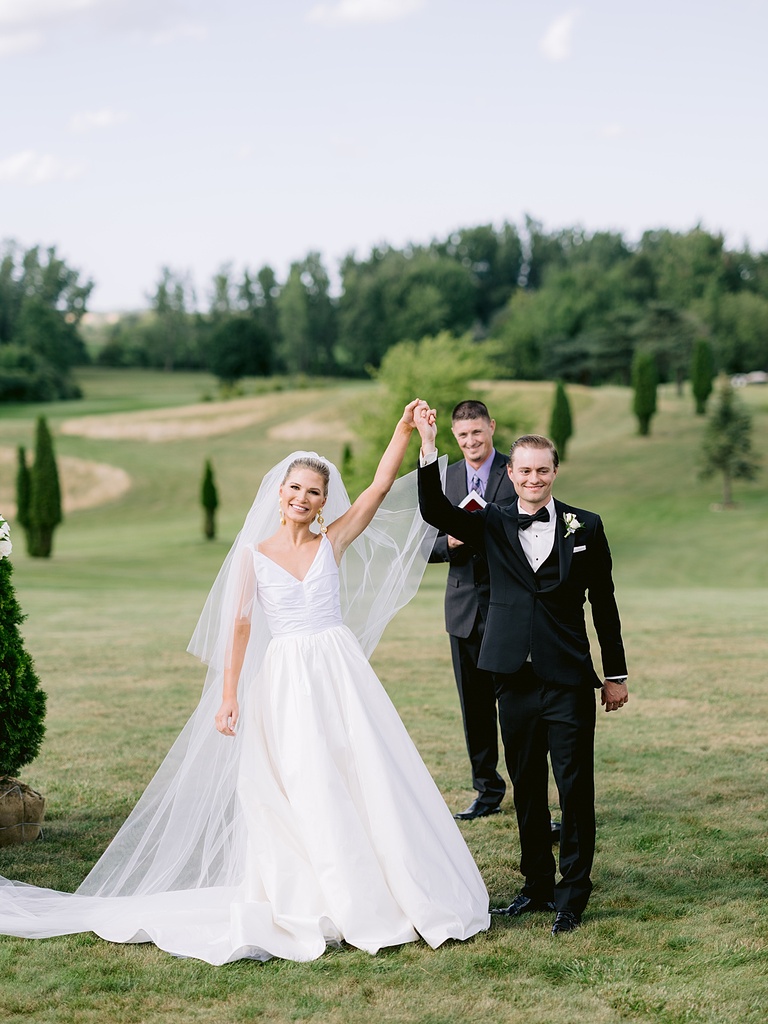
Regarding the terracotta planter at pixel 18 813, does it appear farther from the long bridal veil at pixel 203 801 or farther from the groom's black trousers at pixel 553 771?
the groom's black trousers at pixel 553 771

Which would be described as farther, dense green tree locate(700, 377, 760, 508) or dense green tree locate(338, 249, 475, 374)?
dense green tree locate(338, 249, 475, 374)

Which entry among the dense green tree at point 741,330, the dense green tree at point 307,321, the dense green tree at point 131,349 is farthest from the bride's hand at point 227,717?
the dense green tree at point 131,349

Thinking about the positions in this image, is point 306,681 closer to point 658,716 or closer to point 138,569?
point 658,716

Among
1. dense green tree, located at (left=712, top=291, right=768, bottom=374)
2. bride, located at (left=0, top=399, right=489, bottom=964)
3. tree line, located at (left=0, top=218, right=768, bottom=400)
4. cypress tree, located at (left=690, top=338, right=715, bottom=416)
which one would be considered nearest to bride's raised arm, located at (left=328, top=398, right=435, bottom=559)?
bride, located at (left=0, top=399, right=489, bottom=964)

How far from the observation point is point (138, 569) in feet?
103

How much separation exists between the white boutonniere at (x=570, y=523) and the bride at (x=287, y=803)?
90 cm

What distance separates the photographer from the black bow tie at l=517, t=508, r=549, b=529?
486cm

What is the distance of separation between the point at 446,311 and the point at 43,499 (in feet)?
219

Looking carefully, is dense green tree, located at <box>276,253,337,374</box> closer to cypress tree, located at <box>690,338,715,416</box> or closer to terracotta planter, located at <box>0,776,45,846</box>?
cypress tree, located at <box>690,338,715,416</box>

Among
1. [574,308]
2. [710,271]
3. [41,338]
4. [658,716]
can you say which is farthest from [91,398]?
[658,716]

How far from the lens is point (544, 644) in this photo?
4.84 meters

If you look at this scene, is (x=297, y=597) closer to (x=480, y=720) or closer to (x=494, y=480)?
(x=494, y=480)

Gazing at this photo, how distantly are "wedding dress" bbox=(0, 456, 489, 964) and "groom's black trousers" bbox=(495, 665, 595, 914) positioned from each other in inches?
14.3

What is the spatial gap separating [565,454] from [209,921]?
166ft
